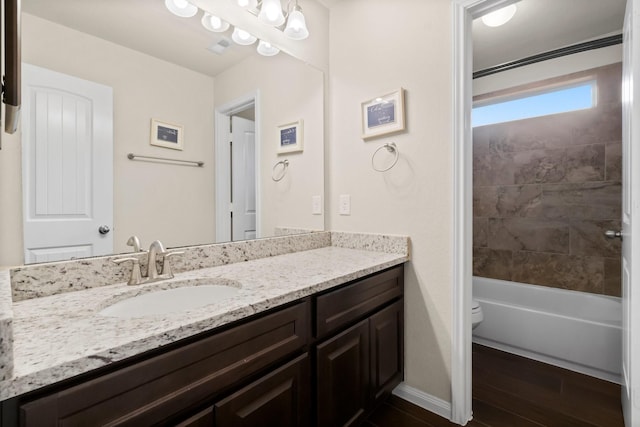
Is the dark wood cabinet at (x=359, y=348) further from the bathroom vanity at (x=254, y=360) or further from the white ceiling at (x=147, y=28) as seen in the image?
the white ceiling at (x=147, y=28)

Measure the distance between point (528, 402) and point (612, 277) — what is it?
142cm

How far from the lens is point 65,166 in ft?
3.40

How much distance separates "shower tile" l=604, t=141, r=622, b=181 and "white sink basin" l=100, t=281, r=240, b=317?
9.52ft

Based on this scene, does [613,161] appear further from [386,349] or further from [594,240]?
[386,349]

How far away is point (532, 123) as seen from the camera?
8.84 ft

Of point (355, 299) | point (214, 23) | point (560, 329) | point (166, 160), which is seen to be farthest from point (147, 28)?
point (560, 329)

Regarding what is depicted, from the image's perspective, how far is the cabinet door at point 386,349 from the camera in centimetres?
141

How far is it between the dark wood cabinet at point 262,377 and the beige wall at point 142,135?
2.11 ft

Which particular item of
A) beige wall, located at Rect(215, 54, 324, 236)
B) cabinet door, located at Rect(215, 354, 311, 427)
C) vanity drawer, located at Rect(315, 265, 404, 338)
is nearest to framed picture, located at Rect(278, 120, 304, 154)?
beige wall, located at Rect(215, 54, 324, 236)

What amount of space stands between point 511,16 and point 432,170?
1435 mm

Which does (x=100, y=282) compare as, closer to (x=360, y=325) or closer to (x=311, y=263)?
(x=311, y=263)

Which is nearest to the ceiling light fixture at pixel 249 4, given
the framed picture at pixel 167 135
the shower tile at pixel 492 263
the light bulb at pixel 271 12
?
the light bulb at pixel 271 12

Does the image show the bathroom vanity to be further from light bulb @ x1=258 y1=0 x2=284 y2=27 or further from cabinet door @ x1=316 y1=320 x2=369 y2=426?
light bulb @ x1=258 y1=0 x2=284 y2=27

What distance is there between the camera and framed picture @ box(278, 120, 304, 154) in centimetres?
185
